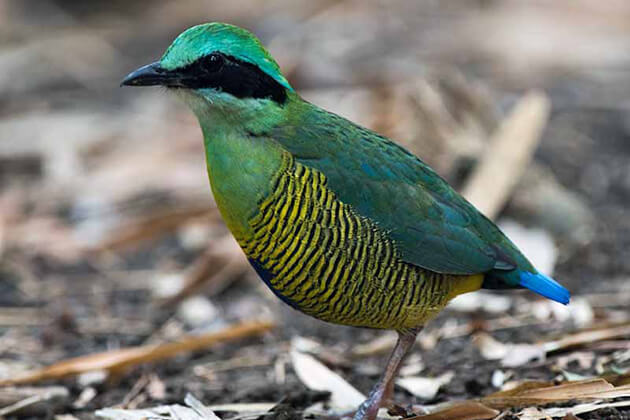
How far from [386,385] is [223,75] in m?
1.52

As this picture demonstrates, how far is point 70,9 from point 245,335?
7.66m

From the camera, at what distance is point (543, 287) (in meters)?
4.64

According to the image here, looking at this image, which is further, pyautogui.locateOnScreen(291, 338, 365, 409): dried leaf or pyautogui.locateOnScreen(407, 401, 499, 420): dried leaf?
pyautogui.locateOnScreen(291, 338, 365, 409): dried leaf

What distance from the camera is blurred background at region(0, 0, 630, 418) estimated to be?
5.65 meters

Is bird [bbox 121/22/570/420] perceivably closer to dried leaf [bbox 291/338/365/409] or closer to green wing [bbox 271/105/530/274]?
green wing [bbox 271/105/530/274]

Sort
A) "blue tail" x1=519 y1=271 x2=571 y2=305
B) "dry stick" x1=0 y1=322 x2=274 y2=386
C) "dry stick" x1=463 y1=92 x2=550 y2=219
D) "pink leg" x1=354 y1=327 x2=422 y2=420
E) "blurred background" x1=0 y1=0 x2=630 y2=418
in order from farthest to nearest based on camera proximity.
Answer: "dry stick" x1=463 y1=92 x2=550 y2=219 → "blurred background" x1=0 y1=0 x2=630 y2=418 → "dry stick" x1=0 y1=322 x2=274 y2=386 → "blue tail" x1=519 y1=271 x2=571 y2=305 → "pink leg" x1=354 y1=327 x2=422 y2=420

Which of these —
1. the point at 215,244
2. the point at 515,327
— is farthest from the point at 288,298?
the point at 215,244

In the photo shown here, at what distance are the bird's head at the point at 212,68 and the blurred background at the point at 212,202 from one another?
1.63m

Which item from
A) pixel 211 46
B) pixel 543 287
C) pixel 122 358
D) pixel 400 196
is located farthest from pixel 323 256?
pixel 122 358

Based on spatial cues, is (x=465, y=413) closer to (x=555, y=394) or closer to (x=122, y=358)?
(x=555, y=394)

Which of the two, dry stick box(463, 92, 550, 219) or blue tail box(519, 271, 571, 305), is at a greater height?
dry stick box(463, 92, 550, 219)

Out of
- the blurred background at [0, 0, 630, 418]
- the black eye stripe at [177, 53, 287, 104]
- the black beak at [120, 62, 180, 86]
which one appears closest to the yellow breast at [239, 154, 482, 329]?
the black eye stripe at [177, 53, 287, 104]

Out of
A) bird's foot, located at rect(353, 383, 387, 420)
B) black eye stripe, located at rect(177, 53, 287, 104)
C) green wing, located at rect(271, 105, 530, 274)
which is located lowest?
bird's foot, located at rect(353, 383, 387, 420)

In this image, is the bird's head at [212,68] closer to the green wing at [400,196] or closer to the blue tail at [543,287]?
the green wing at [400,196]
